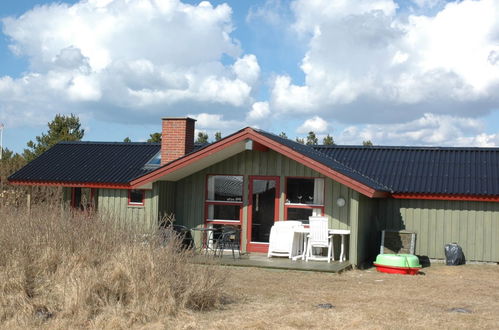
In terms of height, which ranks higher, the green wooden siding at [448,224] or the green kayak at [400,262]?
the green wooden siding at [448,224]

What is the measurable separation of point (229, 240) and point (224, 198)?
1263mm

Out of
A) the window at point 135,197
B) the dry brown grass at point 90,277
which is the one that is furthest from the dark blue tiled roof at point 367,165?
the dry brown grass at point 90,277

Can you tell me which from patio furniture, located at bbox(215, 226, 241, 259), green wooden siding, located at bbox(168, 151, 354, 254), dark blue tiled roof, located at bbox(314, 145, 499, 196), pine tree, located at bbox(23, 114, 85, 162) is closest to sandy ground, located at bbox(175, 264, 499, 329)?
patio furniture, located at bbox(215, 226, 241, 259)

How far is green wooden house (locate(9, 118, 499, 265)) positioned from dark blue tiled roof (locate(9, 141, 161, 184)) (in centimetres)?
21

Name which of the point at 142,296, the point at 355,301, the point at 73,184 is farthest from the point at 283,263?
the point at 73,184

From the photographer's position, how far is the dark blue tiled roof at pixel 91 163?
18.9 meters

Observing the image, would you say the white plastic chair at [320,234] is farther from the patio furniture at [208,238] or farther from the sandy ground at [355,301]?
the patio furniture at [208,238]

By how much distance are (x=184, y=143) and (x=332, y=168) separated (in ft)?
15.9

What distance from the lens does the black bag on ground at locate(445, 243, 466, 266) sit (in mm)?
16078

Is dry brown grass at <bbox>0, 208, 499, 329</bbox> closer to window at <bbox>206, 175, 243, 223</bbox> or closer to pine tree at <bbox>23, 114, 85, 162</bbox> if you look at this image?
window at <bbox>206, 175, 243, 223</bbox>

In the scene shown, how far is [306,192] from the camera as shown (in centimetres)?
1656

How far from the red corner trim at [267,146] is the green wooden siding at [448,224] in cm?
114

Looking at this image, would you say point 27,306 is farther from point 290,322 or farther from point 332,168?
point 332,168

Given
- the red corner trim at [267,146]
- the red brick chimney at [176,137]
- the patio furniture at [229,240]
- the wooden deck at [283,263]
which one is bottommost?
the wooden deck at [283,263]
